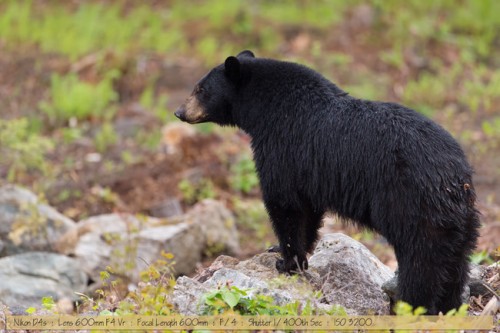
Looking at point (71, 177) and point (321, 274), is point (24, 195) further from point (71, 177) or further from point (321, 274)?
point (321, 274)

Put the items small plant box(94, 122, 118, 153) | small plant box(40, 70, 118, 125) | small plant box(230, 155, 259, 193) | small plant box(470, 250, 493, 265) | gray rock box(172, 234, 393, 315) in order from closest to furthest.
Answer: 1. gray rock box(172, 234, 393, 315)
2. small plant box(470, 250, 493, 265)
3. small plant box(230, 155, 259, 193)
4. small plant box(94, 122, 118, 153)
5. small plant box(40, 70, 118, 125)

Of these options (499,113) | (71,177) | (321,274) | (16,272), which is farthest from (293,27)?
(321,274)

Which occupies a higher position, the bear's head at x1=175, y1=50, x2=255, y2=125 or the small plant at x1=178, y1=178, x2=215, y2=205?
the bear's head at x1=175, y1=50, x2=255, y2=125

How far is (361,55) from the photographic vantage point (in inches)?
616

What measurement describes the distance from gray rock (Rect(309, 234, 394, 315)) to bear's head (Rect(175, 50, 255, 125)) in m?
1.21

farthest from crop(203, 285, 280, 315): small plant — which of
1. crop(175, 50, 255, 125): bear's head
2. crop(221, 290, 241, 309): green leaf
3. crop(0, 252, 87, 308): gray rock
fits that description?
crop(0, 252, 87, 308): gray rock

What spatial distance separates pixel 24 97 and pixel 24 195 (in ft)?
15.1

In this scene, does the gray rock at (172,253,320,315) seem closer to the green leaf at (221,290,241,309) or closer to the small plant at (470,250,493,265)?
the green leaf at (221,290,241,309)

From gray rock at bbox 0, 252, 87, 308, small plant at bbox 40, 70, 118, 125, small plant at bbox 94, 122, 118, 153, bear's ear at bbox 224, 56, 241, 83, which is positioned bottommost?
gray rock at bbox 0, 252, 87, 308

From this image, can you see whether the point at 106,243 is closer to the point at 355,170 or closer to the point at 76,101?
the point at 355,170

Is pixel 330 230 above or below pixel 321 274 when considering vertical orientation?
below

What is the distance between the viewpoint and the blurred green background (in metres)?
10.4

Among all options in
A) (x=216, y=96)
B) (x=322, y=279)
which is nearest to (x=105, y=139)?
(x=216, y=96)

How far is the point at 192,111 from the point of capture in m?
6.25
